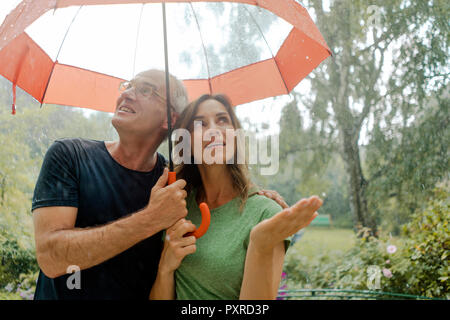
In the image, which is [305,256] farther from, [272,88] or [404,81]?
[272,88]

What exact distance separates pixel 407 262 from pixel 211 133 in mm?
2847

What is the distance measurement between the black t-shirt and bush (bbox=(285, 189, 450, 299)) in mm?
2549

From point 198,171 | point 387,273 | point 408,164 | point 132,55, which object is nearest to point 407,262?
point 387,273

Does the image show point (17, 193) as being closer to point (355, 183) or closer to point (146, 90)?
point (146, 90)

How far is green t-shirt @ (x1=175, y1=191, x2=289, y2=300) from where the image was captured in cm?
127

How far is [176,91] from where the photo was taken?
171 centimetres

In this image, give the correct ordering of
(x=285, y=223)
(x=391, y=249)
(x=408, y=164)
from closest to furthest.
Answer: (x=285, y=223), (x=391, y=249), (x=408, y=164)

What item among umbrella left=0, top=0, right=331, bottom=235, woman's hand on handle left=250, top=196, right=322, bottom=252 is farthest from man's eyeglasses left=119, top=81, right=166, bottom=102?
woman's hand on handle left=250, top=196, right=322, bottom=252

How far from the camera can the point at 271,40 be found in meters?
1.70

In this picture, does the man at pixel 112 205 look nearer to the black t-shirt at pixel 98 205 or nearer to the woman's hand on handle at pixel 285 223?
the black t-shirt at pixel 98 205

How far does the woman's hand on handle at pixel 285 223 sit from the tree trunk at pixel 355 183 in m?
4.16

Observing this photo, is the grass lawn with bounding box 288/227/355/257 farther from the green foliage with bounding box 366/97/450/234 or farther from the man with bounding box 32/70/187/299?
the man with bounding box 32/70/187/299

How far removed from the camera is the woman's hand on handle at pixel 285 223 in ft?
3.04

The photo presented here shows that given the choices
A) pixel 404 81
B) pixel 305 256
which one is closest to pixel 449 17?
pixel 404 81
